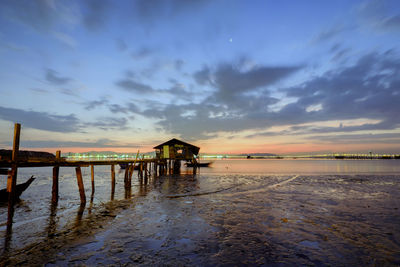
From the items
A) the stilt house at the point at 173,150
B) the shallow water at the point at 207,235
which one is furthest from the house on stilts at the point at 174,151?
the shallow water at the point at 207,235

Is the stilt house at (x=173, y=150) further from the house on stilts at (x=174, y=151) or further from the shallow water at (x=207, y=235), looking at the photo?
the shallow water at (x=207, y=235)

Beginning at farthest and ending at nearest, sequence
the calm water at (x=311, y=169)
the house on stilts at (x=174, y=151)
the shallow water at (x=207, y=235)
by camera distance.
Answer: the calm water at (x=311, y=169) < the house on stilts at (x=174, y=151) < the shallow water at (x=207, y=235)

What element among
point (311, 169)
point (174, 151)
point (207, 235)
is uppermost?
point (174, 151)

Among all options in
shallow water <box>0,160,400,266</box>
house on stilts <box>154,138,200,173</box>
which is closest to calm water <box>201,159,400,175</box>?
house on stilts <box>154,138,200,173</box>

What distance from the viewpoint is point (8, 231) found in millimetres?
8859

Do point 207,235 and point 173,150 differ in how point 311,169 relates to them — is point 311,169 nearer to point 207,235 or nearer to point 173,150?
point 173,150

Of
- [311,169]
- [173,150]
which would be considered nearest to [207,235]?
[173,150]

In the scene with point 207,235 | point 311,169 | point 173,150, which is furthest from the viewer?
point 311,169

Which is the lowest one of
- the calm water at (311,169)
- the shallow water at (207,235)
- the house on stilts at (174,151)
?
the calm water at (311,169)

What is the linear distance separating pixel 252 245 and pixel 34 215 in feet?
38.9

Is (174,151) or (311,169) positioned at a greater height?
(174,151)

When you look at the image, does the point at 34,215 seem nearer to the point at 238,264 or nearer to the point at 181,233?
the point at 181,233

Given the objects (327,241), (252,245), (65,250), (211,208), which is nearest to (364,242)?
(327,241)

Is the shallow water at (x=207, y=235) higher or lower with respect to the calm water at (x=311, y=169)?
higher
